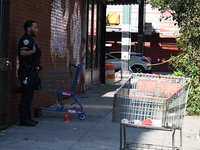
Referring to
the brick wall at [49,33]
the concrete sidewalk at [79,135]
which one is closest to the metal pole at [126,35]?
the brick wall at [49,33]

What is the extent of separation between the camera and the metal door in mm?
7974

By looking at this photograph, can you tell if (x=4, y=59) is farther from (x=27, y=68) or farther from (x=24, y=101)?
(x=24, y=101)

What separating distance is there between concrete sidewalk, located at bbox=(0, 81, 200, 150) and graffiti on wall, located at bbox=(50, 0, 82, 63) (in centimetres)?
229

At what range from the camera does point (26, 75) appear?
8.46 m

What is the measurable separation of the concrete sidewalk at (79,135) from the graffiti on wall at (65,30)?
2.29 metres

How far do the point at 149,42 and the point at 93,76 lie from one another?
91.3 feet

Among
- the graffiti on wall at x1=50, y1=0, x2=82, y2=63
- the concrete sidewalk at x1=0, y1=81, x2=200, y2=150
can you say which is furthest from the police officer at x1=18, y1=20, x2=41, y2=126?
the graffiti on wall at x1=50, y1=0, x2=82, y2=63

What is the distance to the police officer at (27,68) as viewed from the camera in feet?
27.7

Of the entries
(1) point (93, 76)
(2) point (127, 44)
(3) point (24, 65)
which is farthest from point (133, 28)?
(3) point (24, 65)

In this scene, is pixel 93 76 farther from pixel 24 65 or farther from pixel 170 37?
pixel 170 37

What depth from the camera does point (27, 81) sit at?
8.44 meters

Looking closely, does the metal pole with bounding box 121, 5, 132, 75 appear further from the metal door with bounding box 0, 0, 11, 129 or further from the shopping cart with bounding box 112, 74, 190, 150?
the shopping cart with bounding box 112, 74, 190, 150

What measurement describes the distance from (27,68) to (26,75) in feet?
0.42

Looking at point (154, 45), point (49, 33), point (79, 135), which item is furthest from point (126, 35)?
point (79, 135)
